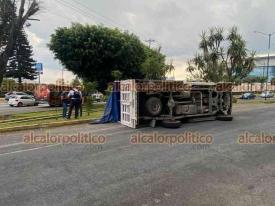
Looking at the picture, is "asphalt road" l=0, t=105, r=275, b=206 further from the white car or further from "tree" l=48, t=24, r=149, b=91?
the white car

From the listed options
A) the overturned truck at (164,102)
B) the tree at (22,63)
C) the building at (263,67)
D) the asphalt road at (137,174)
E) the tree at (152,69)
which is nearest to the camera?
the asphalt road at (137,174)

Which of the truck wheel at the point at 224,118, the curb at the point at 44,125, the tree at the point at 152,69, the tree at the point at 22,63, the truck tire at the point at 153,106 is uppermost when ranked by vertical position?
the tree at the point at 22,63

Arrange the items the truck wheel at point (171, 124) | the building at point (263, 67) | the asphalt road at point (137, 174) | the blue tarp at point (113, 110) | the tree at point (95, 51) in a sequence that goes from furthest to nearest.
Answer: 1. the building at point (263, 67)
2. the tree at point (95, 51)
3. the blue tarp at point (113, 110)
4. the truck wheel at point (171, 124)
5. the asphalt road at point (137, 174)

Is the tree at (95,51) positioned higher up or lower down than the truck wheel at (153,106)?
higher up

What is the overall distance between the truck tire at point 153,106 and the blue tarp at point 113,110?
1.88m

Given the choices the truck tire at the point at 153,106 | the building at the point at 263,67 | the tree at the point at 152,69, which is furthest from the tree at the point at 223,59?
the building at the point at 263,67

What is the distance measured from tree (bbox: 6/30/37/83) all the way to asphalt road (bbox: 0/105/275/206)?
2321 inches

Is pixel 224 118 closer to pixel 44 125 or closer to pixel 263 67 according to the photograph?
pixel 44 125

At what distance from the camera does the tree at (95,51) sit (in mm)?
28875

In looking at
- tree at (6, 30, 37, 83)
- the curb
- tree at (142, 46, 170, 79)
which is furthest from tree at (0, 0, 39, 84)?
tree at (6, 30, 37, 83)

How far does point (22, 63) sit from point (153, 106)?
58.5 m

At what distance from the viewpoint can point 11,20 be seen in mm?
18359

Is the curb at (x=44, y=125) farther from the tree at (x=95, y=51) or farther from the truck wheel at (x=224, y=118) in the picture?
the tree at (x=95, y=51)

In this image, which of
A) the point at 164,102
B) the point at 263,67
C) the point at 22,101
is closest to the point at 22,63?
the point at 22,101
